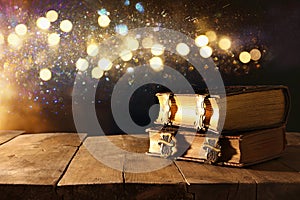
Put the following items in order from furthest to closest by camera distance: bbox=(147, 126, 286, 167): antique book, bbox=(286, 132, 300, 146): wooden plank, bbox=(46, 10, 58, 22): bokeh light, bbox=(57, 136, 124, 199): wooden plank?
bbox=(46, 10, 58, 22): bokeh light < bbox=(286, 132, 300, 146): wooden plank < bbox=(147, 126, 286, 167): antique book < bbox=(57, 136, 124, 199): wooden plank

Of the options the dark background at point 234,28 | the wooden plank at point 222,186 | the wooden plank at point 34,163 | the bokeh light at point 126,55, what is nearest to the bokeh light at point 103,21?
the dark background at point 234,28

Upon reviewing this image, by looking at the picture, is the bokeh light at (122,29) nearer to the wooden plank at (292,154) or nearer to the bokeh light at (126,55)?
the bokeh light at (126,55)

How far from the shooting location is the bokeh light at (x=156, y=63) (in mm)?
1488

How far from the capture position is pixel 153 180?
75 cm

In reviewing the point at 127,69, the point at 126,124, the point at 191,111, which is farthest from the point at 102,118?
the point at 191,111

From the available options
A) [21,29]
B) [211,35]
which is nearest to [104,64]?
[21,29]

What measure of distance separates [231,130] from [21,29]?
1.07 meters

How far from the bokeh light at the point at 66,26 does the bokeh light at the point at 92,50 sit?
0.12 meters

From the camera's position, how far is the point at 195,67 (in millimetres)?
1484

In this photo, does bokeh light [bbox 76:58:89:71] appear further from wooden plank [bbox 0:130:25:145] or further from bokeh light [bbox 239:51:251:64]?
bokeh light [bbox 239:51:251:64]

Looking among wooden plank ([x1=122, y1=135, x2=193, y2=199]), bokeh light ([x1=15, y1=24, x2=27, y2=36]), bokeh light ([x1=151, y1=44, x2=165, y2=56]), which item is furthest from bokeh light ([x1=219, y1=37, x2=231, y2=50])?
bokeh light ([x1=15, y1=24, x2=27, y2=36])

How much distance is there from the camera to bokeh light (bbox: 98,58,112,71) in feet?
4.84

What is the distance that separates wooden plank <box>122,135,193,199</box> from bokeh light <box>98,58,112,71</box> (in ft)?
2.08

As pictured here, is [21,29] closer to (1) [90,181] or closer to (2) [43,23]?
(2) [43,23]
